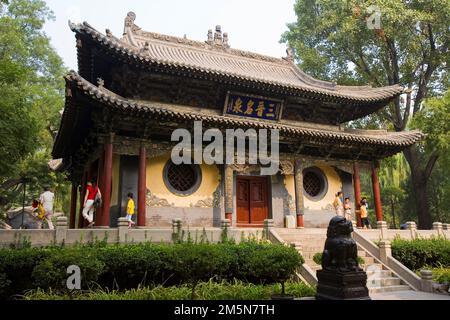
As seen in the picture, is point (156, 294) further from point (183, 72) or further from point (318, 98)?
point (318, 98)

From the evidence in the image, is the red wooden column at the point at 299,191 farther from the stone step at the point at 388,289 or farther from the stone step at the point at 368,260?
the stone step at the point at 388,289

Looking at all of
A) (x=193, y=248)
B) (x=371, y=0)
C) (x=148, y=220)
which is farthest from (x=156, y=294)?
(x=371, y=0)

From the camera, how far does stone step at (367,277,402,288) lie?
29.2 ft

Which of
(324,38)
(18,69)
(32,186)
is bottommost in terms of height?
(32,186)

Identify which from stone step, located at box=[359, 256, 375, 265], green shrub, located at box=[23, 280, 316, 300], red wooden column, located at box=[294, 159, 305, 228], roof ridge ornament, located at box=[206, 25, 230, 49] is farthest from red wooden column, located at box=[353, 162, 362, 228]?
roof ridge ornament, located at box=[206, 25, 230, 49]

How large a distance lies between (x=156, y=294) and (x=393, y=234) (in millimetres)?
8205

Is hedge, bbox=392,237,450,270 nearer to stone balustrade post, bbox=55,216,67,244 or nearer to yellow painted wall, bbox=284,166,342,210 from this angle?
yellow painted wall, bbox=284,166,342,210

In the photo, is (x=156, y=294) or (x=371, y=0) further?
(x=371, y=0)

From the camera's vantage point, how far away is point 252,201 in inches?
542

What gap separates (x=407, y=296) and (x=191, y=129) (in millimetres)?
7410

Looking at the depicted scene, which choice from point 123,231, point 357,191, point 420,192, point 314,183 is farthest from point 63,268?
point 420,192

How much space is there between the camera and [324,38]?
23516mm

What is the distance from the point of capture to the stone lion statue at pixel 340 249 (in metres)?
5.51

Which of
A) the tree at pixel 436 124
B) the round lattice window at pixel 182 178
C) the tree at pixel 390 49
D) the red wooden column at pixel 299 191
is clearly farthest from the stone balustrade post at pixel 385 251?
the tree at pixel 390 49
